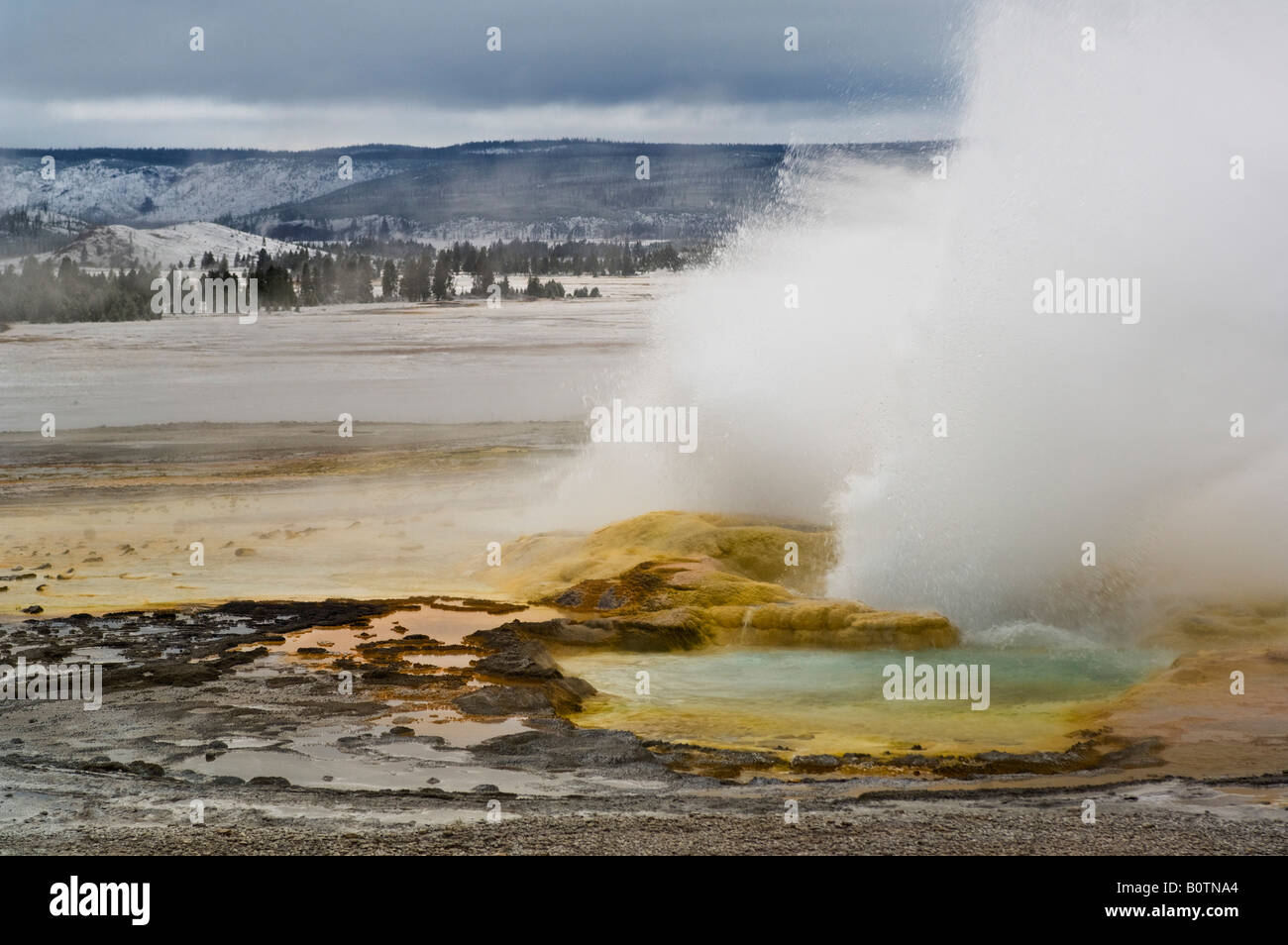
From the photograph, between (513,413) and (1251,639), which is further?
(513,413)

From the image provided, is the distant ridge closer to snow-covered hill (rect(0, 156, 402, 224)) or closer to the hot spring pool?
snow-covered hill (rect(0, 156, 402, 224))

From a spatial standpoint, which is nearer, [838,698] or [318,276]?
[838,698]

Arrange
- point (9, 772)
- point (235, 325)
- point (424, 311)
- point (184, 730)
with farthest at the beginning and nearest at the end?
point (424, 311)
point (235, 325)
point (184, 730)
point (9, 772)

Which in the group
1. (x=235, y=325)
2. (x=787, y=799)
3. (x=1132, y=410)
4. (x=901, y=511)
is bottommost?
(x=787, y=799)

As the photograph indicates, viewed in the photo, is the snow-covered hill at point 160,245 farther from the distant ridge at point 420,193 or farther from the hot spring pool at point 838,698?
the hot spring pool at point 838,698

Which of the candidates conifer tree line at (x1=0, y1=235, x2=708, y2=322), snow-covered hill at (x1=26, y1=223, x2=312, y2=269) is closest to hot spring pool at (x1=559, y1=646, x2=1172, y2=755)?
conifer tree line at (x1=0, y1=235, x2=708, y2=322)

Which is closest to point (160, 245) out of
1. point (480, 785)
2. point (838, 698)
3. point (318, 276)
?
point (318, 276)

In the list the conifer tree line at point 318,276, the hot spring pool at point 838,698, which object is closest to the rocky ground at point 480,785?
the hot spring pool at point 838,698

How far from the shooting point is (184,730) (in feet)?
29.3

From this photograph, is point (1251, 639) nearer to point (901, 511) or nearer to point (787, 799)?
point (901, 511)

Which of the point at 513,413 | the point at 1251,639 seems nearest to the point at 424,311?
the point at 513,413

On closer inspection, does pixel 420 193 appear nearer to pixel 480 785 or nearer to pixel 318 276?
pixel 318 276

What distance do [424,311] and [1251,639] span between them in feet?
137

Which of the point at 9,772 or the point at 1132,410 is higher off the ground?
the point at 1132,410
